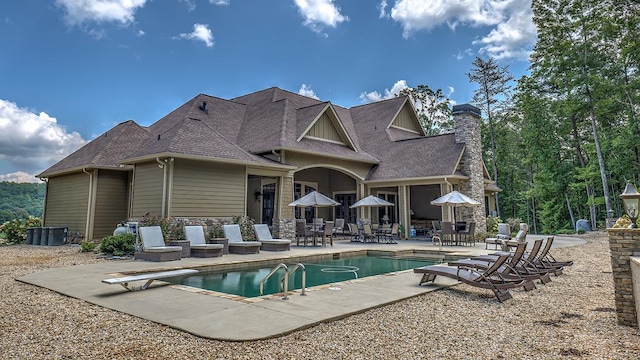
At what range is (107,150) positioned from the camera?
585 inches

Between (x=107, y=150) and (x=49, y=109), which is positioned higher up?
(x=49, y=109)

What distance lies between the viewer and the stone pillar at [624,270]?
14.0ft

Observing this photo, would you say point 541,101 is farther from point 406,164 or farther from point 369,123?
point 406,164

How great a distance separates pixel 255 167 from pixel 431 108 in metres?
26.4

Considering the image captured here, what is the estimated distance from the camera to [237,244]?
10.9 meters

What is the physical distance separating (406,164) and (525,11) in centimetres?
1501

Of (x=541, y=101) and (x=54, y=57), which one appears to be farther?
(x=541, y=101)

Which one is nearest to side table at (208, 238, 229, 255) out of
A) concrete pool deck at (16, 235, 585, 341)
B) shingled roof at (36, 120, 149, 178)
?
concrete pool deck at (16, 235, 585, 341)

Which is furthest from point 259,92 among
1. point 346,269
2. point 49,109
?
point 346,269

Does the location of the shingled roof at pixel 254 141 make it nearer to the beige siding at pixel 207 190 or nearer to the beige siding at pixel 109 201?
the beige siding at pixel 207 190

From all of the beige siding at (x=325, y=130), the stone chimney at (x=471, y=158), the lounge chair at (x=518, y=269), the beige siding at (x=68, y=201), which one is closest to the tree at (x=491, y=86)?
the stone chimney at (x=471, y=158)

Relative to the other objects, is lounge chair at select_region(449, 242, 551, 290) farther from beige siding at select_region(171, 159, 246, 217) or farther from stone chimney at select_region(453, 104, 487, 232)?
stone chimney at select_region(453, 104, 487, 232)

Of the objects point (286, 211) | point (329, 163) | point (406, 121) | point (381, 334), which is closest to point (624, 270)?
point (381, 334)

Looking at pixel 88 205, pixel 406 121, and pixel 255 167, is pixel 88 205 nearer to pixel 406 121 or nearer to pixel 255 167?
pixel 255 167
